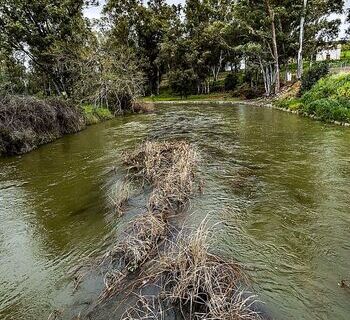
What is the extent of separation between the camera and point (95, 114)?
22.0 metres

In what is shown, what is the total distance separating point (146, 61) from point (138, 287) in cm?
4104

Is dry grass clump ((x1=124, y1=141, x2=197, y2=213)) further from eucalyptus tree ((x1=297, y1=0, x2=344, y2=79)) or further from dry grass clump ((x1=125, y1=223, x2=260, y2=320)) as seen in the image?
eucalyptus tree ((x1=297, y1=0, x2=344, y2=79))

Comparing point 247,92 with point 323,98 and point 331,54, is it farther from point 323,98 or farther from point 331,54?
point 331,54

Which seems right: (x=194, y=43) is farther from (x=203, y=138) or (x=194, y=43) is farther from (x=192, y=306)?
(x=192, y=306)

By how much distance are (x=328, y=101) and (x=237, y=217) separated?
12928mm

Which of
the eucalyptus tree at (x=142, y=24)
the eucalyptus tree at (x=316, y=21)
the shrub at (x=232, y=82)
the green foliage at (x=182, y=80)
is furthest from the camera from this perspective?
the eucalyptus tree at (x=142, y=24)

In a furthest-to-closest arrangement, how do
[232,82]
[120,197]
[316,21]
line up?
1. [232,82]
2. [316,21]
3. [120,197]

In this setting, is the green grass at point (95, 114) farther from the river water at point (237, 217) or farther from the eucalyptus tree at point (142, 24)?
the eucalyptus tree at point (142, 24)

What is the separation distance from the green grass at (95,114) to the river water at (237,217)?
27.1ft

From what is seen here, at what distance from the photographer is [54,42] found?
833 inches

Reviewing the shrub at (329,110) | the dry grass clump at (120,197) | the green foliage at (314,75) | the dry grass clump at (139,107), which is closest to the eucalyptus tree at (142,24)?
the dry grass clump at (139,107)

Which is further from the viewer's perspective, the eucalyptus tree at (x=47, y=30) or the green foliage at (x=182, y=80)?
the green foliage at (x=182, y=80)

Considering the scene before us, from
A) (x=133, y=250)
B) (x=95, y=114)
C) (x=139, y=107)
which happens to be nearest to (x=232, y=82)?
(x=139, y=107)

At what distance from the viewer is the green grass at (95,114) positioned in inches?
822
